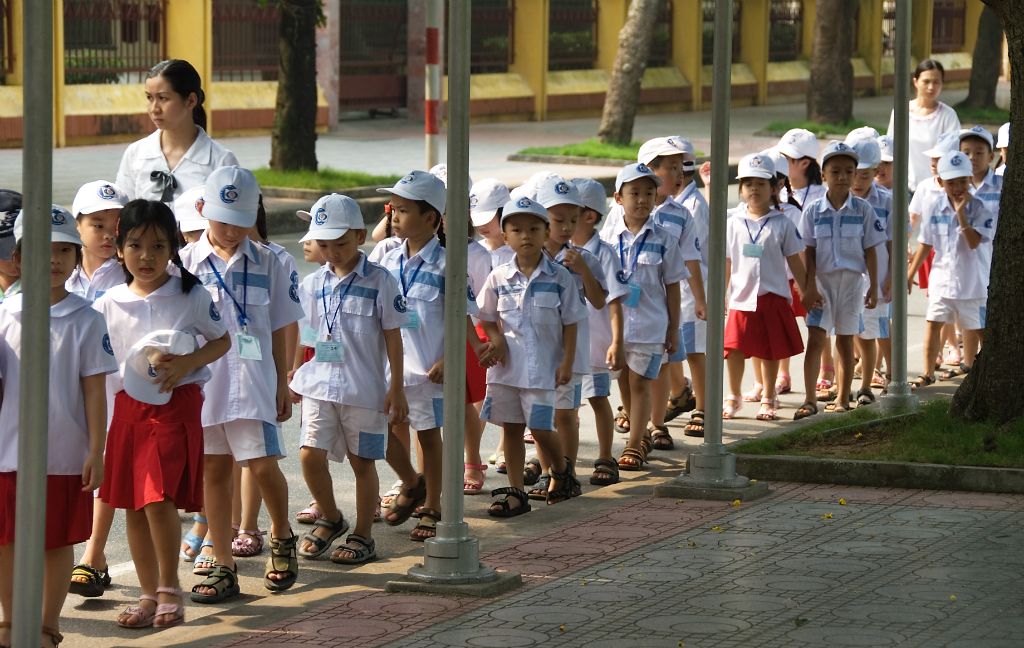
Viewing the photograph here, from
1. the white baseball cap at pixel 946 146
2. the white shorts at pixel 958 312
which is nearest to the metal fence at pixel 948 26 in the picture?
the white baseball cap at pixel 946 146

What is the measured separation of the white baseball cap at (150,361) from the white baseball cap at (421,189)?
172 cm

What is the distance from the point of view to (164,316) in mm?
6645

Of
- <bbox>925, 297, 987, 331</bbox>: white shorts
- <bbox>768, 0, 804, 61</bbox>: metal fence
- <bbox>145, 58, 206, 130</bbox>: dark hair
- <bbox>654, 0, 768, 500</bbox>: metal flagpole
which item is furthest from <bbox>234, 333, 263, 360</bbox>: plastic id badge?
<bbox>768, 0, 804, 61</bbox>: metal fence

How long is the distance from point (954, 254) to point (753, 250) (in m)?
2.08

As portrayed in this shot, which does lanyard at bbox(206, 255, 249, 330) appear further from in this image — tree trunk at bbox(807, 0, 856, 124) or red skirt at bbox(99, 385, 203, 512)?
tree trunk at bbox(807, 0, 856, 124)

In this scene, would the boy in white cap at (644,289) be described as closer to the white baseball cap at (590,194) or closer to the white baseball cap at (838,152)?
the white baseball cap at (590,194)

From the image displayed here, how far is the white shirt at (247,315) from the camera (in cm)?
709

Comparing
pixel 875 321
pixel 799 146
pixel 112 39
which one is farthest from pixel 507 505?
pixel 112 39

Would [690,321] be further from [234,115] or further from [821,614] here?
[234,115]

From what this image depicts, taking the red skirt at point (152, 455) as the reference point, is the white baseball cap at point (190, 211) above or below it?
above

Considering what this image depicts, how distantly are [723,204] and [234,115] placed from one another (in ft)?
65.6

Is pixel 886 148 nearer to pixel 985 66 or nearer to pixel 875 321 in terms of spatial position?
pixel 875 321

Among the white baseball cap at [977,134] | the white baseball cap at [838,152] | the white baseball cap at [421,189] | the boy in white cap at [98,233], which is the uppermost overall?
the white baseball cap at [977,134]

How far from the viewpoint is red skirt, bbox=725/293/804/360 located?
10523mm
